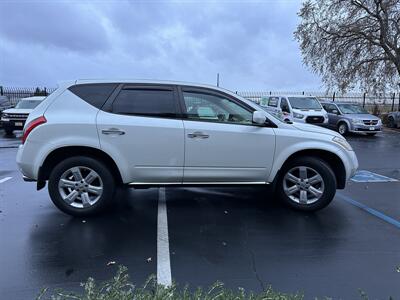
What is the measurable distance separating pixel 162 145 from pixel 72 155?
1.25 meters

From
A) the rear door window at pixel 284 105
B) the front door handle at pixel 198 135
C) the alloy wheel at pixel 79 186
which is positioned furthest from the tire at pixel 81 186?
the rear door window at pixel 284 105

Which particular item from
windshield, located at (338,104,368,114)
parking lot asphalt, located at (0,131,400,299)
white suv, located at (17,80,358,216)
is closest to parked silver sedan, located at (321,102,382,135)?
windshield, located at (338,104,368,114)

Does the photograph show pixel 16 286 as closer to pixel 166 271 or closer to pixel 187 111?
pixel 166 271

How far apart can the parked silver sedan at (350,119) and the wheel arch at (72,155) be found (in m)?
15.5

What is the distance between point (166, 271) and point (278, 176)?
2.57m

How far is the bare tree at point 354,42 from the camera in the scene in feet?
79.5

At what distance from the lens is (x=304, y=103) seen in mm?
19625

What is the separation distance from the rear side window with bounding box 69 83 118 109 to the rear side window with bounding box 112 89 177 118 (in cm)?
16

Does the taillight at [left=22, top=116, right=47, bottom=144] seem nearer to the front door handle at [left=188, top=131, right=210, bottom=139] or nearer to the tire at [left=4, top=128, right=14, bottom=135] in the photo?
the front door handle at [left=188, top=131, right=210, bottom=139]

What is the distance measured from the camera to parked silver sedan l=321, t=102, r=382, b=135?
18.6 meters

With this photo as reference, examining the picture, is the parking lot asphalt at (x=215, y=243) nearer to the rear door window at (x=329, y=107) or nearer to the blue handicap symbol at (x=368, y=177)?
the blue handicap symbol at (x=368, y=177)

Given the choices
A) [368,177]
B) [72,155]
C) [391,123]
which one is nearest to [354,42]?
[391,123]

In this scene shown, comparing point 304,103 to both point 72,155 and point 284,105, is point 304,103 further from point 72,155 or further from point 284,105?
point 72,155

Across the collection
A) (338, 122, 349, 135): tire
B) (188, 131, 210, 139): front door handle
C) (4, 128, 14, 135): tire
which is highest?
(188, 131, 210, 139): front door handle
